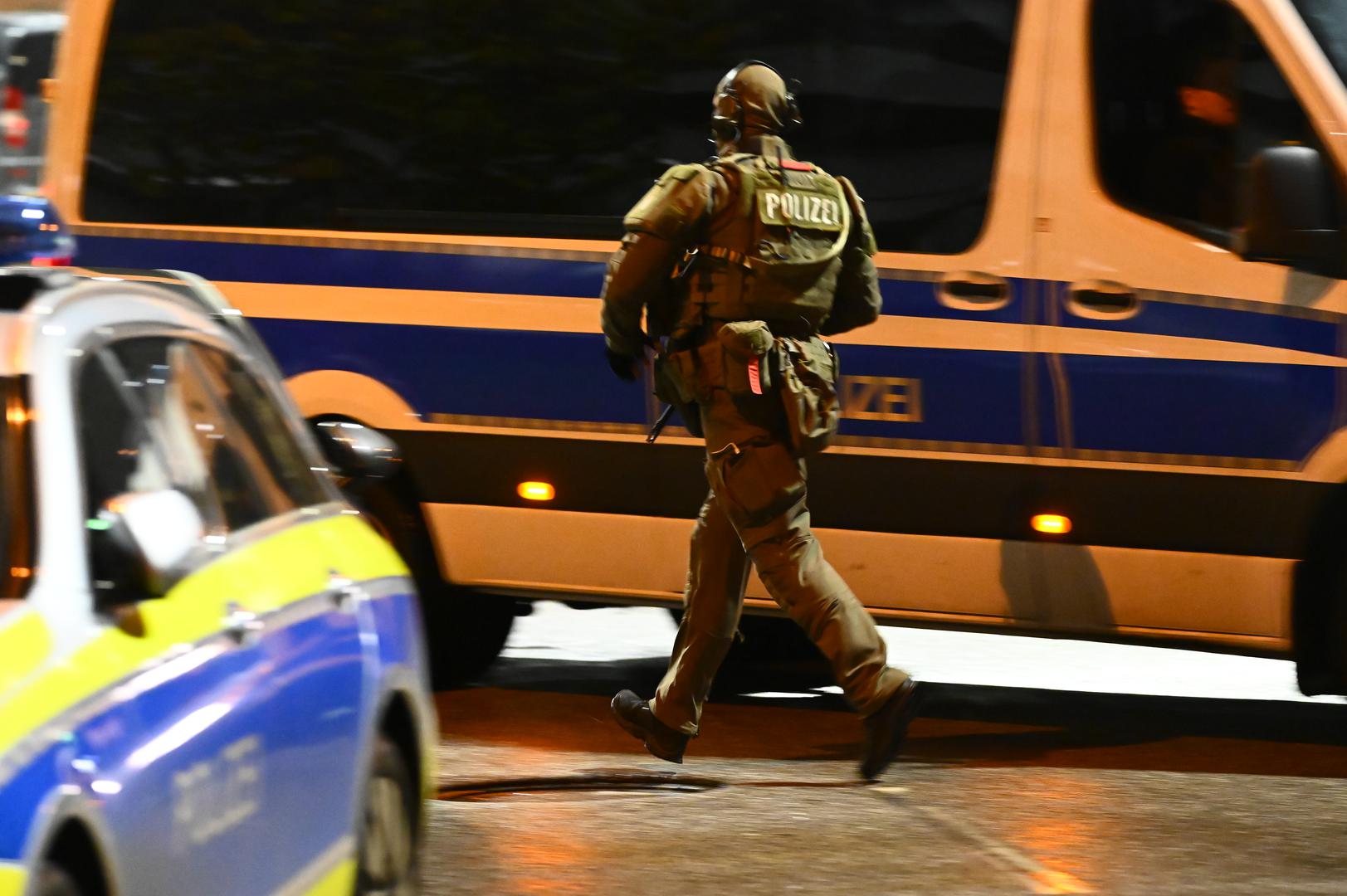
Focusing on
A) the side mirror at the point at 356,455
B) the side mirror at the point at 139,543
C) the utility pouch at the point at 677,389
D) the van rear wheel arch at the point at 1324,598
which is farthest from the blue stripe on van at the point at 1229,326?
the side mirror at the point at 139,543

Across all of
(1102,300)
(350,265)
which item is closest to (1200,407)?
(1102,300)

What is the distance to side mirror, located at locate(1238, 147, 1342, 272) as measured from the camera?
6.68m

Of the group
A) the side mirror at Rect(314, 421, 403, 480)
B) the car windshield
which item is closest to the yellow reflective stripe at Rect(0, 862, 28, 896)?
the side mirror at Rect(314, 421, 403, 480)

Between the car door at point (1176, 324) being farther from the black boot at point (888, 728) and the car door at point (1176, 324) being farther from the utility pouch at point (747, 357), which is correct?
the utility pouch at point (747, 357)

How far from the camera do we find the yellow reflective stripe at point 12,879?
2.90 metres

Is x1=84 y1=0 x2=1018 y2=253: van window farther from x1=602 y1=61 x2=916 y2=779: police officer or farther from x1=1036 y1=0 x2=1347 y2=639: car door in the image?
x1=602 y1=61 x2=916 y2=779: police officer

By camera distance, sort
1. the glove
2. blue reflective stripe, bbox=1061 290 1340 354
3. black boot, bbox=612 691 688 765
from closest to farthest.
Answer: the glove
black boot, bbox=612 691 688 765
blue reflective stripe, bbox=1061 290 1340 354

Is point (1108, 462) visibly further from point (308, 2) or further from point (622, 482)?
point (308, 2)

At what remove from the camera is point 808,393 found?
21.1 ft

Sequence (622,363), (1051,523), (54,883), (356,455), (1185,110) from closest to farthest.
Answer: (54,883), (356,455), (622,363), (1185,110), (1051,523)

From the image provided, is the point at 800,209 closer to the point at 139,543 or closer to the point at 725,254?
the point at 725,254

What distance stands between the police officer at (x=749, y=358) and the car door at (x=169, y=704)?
2.46m

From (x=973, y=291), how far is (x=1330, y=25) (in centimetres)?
125

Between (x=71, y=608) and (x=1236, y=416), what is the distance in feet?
14.3
